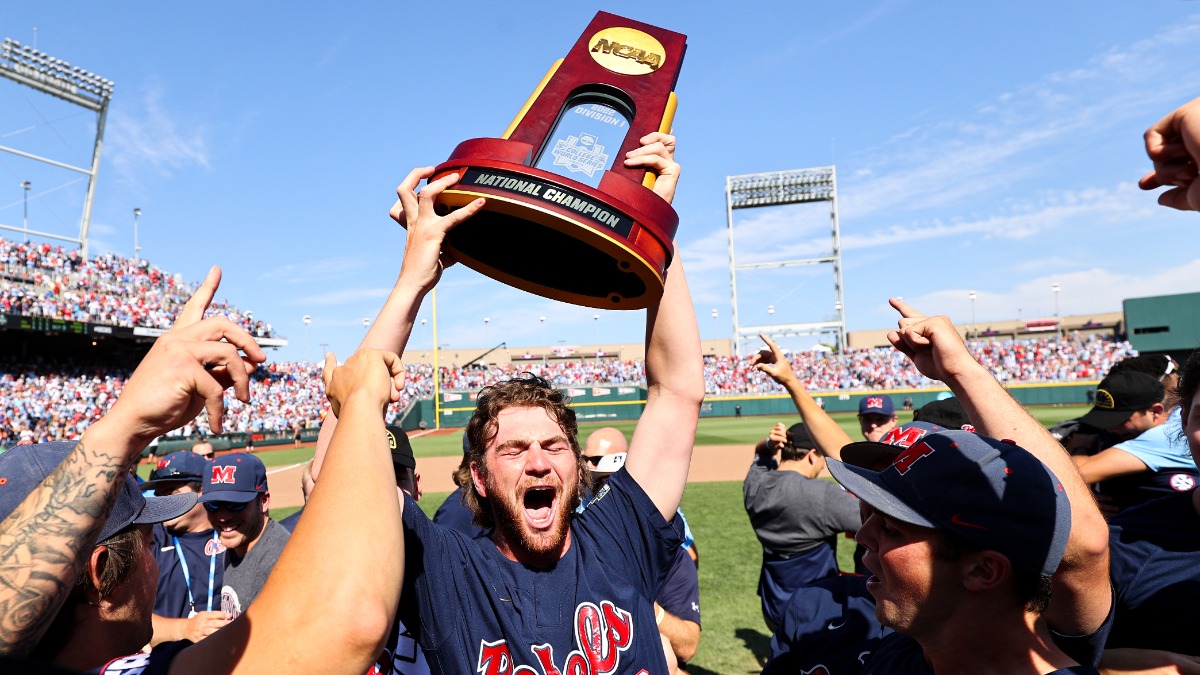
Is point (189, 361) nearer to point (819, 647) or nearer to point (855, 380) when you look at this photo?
point (819, 647)

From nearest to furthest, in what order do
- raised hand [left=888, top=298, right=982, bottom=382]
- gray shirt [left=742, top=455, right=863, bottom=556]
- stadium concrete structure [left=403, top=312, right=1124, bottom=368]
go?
raised hand [left=888, top=298, right=982, bottom=382]
gray shirt [left=742, top=455, right=863, bottom=556]
stadium concrete structure [left=403, top=312, right=1124, bottom=368]

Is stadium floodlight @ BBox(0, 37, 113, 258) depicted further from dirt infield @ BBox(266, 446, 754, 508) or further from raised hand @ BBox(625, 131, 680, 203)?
raised hand @ BBox(625, 131, 680, 203)

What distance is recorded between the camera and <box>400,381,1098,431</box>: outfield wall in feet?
130

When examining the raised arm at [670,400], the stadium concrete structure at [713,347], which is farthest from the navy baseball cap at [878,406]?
the stadium concrete structure at [713,347]

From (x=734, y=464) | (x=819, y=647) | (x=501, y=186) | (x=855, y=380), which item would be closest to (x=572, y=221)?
(x=501, y=186)

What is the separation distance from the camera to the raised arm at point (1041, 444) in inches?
75.1

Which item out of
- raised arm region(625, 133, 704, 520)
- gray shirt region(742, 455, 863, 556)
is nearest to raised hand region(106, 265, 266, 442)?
raised arm region(625, 133, 704, 520)

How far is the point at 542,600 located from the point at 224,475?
2.94 meters

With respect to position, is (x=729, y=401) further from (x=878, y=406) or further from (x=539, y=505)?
(x=539, y=505)

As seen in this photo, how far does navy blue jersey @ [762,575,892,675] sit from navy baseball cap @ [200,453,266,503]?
3028mm

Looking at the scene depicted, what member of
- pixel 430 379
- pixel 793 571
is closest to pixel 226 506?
pixel 793 571

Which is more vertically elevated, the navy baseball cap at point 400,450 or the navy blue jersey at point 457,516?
the navy baseball cap at point 400,450

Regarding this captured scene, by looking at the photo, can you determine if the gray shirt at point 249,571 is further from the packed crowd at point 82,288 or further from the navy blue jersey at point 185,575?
the packed crowd at point 82,288

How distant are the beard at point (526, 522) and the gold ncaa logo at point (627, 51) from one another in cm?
133
